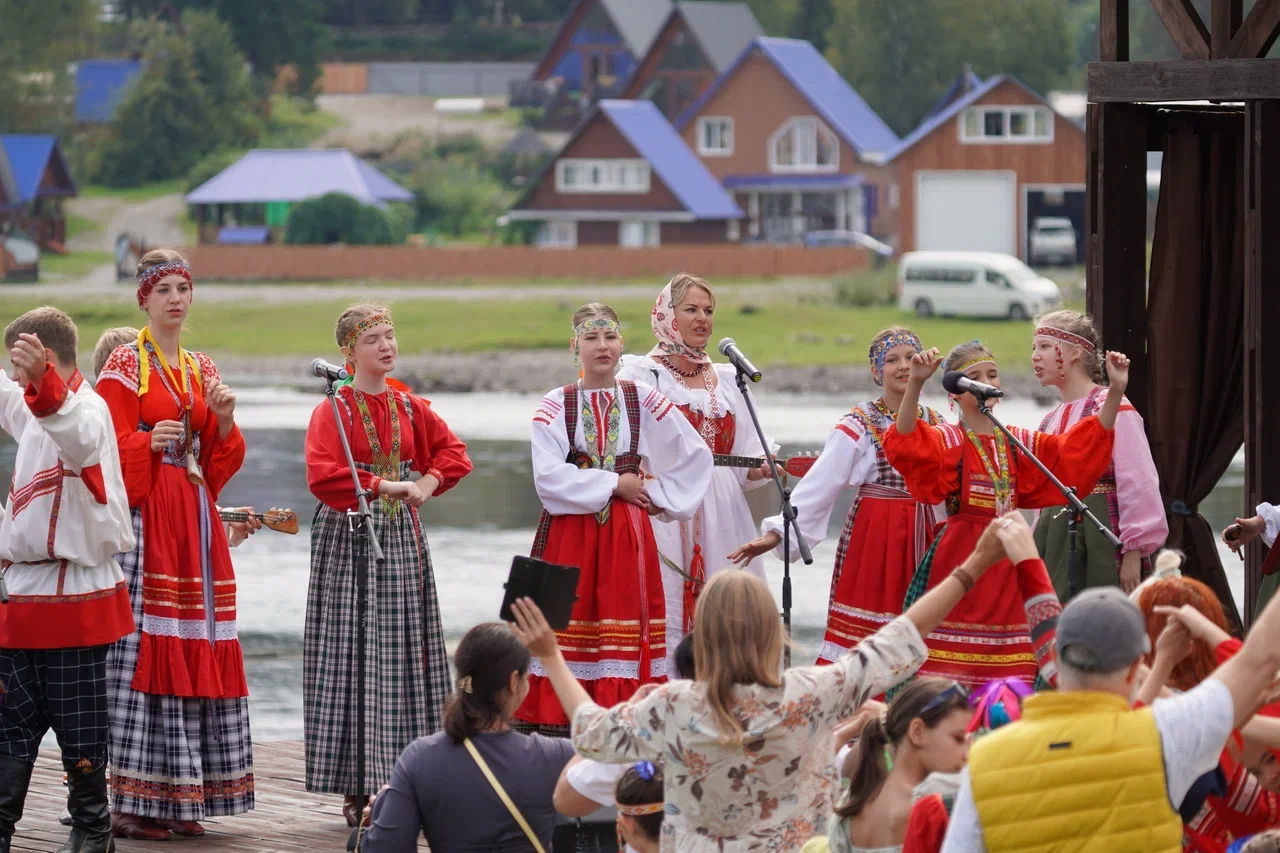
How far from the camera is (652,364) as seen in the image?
7.21 metres

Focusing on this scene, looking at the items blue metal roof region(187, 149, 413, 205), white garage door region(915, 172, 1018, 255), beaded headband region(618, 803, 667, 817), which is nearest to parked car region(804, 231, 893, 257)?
white garage door region(915, 172, 1018, 255)

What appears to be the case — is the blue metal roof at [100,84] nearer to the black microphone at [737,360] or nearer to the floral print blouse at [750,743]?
the black microphone at [737,360]

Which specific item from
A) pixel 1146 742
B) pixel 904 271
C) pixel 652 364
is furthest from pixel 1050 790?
pixel 904 271

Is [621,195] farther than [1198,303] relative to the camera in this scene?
Yes

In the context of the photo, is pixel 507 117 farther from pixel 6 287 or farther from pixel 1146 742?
pixel 1146 742

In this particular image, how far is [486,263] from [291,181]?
1034 cm

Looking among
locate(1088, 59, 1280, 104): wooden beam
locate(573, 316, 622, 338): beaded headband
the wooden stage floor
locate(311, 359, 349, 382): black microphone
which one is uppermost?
locate(1088, 59, 1280, 104): wooden beam


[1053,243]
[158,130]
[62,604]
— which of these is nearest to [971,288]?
[1053,243]

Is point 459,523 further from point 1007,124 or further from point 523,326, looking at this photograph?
point 1007,124

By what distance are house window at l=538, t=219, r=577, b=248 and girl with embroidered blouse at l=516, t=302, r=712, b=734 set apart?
4874 centimetres

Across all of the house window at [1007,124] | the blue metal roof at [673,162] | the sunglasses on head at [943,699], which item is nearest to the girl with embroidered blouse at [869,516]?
the sunglasses on head at [943,699]

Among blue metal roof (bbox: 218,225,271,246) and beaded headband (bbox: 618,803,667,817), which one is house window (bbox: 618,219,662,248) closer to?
blue metal roof (bbox: 218,225,271,246)

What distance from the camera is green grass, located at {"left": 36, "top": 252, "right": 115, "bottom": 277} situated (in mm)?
46688

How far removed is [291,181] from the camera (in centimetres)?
5322
